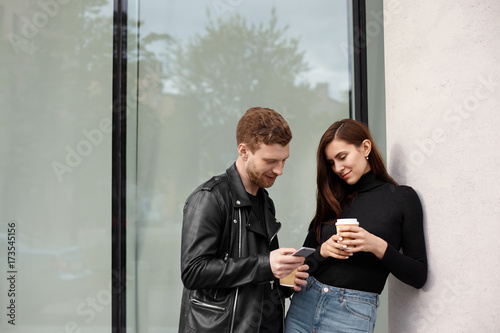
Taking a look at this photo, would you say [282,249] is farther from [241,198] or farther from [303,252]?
[241,198]

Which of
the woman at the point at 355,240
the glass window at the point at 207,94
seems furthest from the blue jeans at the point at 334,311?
the glass window at the point at 207,94

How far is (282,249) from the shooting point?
2020 mm

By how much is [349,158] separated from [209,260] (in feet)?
2.77

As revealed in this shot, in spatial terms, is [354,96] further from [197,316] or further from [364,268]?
[197,316]

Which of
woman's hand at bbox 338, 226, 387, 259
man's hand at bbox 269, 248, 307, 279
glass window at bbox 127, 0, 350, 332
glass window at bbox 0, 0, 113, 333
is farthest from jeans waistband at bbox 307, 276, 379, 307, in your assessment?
glass window at bbox 0, 0, 113, 333

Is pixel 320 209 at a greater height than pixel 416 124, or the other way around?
pixel 416 124

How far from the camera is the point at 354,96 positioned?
157 inches

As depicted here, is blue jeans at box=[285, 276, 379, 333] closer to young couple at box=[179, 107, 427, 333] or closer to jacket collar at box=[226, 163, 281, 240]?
young couple at box=[179, 107, 427, 333]

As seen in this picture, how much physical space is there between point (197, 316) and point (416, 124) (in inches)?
54.2

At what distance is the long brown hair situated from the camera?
2412 mm

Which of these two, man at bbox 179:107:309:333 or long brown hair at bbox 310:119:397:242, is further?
long brown hair at bbox 310:119:397:242

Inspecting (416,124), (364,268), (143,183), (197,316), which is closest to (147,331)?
(143,183)

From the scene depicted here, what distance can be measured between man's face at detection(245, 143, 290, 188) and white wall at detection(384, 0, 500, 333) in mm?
722

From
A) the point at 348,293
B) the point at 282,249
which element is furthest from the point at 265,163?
the point at 348,293
